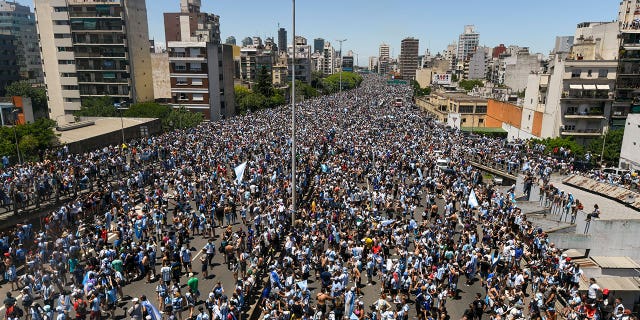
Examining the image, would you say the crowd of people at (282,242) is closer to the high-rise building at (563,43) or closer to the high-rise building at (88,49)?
the high-rise building at (88,49)

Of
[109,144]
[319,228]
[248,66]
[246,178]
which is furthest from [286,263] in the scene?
[248,66]

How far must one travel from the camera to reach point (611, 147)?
4175cm

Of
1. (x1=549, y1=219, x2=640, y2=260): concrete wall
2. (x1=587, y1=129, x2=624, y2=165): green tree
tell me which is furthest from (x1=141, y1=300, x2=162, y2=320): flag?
(x1=587, y1=129, x2=624, y2=165): green tree

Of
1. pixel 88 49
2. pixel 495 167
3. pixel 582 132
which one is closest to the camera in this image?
pixel 495 167

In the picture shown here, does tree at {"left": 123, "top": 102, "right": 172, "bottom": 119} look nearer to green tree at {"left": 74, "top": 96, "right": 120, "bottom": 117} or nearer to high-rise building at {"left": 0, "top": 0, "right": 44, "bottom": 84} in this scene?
green tree at {"left": 74, "top": 96, "right": 120, "bottom": 117}

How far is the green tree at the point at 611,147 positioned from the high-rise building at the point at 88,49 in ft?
204

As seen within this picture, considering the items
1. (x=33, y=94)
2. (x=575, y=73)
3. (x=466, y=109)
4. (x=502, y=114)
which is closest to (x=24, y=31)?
(x=33, y=94)

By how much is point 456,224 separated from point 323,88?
130 metres

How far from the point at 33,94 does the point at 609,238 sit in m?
96.8

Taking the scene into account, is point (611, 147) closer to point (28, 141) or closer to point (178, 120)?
point (178, 120)

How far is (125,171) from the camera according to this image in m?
30.8

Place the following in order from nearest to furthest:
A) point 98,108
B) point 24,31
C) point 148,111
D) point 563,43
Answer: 1. point 148,111
2. point 98,108
3. point 563,43
4. point 24,31

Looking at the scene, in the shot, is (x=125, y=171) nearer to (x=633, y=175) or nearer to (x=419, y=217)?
(x=419, y=217)

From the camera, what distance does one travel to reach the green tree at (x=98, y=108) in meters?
56.0
